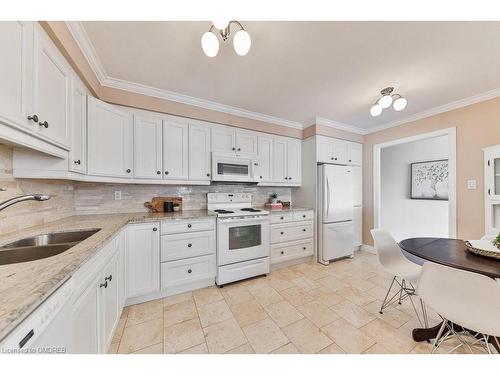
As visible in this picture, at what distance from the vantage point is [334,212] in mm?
3115

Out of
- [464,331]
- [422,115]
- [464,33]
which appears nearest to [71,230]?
[464,331]

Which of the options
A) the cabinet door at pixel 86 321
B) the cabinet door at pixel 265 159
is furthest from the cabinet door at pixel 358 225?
the cabinet door at pixel 86 321

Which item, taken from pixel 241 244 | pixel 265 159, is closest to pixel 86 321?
pixel 241 244

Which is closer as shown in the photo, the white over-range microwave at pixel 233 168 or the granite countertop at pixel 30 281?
the granite countertop at pixel 30 281

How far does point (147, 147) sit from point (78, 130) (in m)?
0.67

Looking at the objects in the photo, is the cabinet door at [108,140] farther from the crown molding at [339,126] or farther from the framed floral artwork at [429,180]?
the framed floral artwork at [429,180]

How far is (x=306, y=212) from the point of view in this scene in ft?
10.1

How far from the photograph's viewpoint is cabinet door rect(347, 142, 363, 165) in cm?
352

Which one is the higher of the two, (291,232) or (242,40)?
(242,40)

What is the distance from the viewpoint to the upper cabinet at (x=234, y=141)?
106 inches

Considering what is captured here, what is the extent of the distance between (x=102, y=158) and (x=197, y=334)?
1.88 m

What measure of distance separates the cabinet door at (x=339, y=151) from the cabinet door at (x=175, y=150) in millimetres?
2503

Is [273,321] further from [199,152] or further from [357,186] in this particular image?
[357,186]
